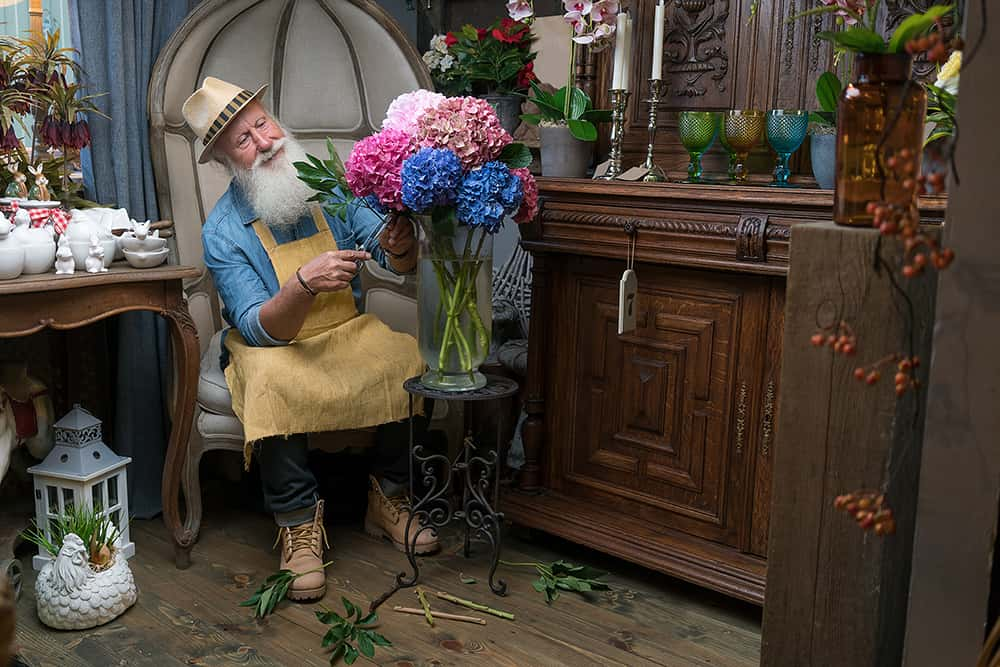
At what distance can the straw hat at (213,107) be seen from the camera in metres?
2.54

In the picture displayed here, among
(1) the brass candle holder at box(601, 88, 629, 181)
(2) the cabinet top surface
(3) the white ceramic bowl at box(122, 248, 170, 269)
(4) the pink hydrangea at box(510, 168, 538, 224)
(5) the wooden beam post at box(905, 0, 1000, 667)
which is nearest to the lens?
(5) the wooden beam post at box(905, 0, 1000, 667)

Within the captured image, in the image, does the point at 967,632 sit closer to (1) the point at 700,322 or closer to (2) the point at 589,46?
(1) the point at 700,322

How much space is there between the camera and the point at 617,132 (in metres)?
2.64

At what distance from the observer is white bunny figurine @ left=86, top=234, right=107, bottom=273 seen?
2322mm

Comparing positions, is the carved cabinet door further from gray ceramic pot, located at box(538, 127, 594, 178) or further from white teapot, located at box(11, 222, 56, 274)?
white teapot, located at box(11, 222, 56, 274)

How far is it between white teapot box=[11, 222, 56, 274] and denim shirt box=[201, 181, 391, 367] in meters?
0.42

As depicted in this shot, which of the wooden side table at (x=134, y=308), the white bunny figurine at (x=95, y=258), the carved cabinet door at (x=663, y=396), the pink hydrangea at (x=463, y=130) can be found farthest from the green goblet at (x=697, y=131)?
the white bunny figurine at (x=95, y=258)

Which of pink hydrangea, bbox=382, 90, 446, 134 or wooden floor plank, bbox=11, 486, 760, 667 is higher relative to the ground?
pink hydrangea, bbox=382, 90, 446, 134

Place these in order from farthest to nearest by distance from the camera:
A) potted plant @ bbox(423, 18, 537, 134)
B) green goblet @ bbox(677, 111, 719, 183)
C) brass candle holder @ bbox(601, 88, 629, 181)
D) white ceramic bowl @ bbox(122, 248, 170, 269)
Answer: potted plant @ bbox(423, 18, 537, 134)
brass candle holder @ bbox(601, 88, 629, 181)
green goblet @ bbox(677, 111, 719, 183)
white ceramic bowl @ bbox(122, 248, 170, 269)

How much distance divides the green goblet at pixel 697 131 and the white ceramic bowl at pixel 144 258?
1360 mm

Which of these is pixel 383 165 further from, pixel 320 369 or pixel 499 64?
pixel 499 64

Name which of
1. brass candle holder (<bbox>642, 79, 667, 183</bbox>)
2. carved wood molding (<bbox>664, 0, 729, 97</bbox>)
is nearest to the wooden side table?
brass candle holder (<bbox>642, 79, 667, 183</bbox>)

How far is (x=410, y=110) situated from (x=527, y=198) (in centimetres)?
34

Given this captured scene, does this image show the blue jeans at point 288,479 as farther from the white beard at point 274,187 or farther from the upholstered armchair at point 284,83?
the white beard at point 274,187
